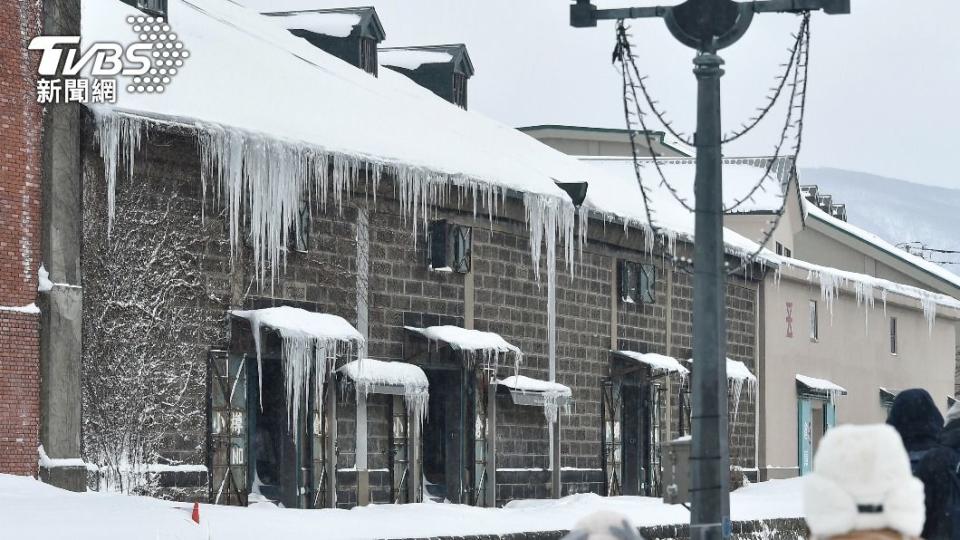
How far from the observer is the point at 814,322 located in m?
45.8

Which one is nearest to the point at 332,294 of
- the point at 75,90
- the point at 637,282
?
the point at 75,90

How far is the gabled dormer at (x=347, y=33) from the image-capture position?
32094 mm

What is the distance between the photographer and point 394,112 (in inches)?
1172

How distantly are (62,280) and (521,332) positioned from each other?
10853 mm

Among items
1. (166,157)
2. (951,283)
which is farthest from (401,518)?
(951,283)

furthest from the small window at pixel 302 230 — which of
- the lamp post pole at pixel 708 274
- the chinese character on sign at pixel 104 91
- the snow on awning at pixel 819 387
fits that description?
the snow on awning at pixel 819 387

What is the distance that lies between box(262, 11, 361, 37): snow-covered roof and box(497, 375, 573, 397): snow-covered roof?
6.83m

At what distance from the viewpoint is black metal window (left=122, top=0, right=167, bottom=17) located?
992 inches

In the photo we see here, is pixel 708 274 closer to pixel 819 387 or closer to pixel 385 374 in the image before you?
pixel 385 374

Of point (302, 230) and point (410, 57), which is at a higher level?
point (410, 57)

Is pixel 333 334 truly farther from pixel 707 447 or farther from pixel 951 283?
pixel 951 283

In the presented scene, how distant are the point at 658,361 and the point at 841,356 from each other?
1443 centimetres

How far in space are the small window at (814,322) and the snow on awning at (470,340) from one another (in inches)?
700

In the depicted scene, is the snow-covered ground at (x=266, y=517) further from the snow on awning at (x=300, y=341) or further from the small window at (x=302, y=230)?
the small window at (x=302, y=230)
